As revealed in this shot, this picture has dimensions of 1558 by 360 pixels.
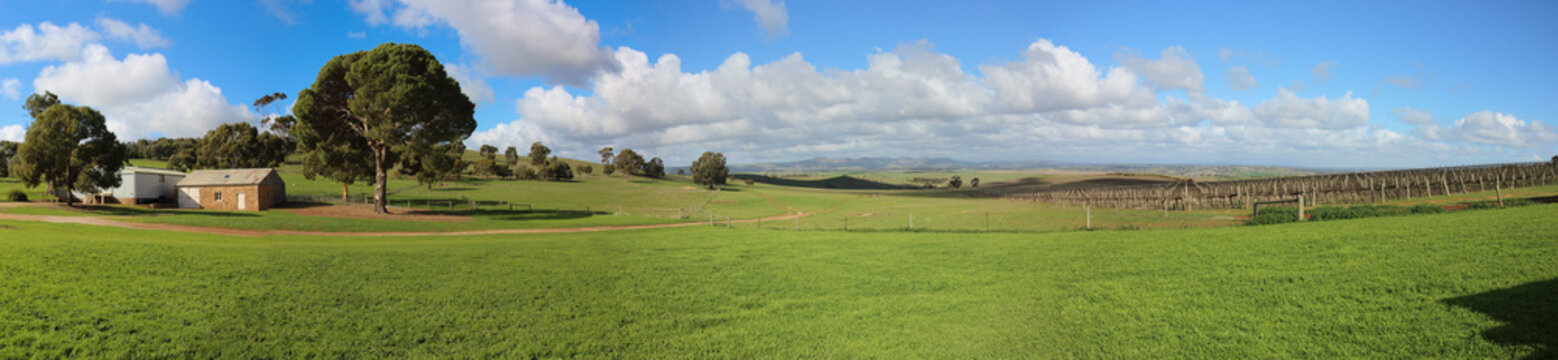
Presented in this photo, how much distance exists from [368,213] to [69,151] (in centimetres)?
1788

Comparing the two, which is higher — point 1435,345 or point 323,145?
point 323,145

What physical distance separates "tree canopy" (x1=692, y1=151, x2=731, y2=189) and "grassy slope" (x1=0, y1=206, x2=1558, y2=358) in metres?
Answer: 85.5

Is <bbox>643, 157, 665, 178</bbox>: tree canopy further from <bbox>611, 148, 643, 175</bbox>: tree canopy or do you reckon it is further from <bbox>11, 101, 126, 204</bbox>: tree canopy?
<bbox>11, 101, 126, 204</bbox>: tree canopy

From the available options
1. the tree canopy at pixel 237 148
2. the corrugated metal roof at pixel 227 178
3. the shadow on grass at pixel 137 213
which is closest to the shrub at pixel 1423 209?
the shadow on grass at pixel 137 213

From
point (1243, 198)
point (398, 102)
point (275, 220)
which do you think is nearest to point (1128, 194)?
point (1243, 198)

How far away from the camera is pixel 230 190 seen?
1850 inches

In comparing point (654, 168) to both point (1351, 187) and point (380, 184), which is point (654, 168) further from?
point (1351, 187)

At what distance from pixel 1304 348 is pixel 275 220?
139ft

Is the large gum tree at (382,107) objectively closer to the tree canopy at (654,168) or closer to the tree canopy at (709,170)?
the tree canopy at (709,170)

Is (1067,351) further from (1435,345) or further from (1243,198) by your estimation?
(1243,198)

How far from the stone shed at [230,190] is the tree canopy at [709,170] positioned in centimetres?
5701

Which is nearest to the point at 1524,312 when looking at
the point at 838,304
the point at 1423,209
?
the point at 838,304

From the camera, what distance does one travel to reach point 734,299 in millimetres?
9852

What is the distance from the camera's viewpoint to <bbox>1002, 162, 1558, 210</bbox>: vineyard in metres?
43.0
